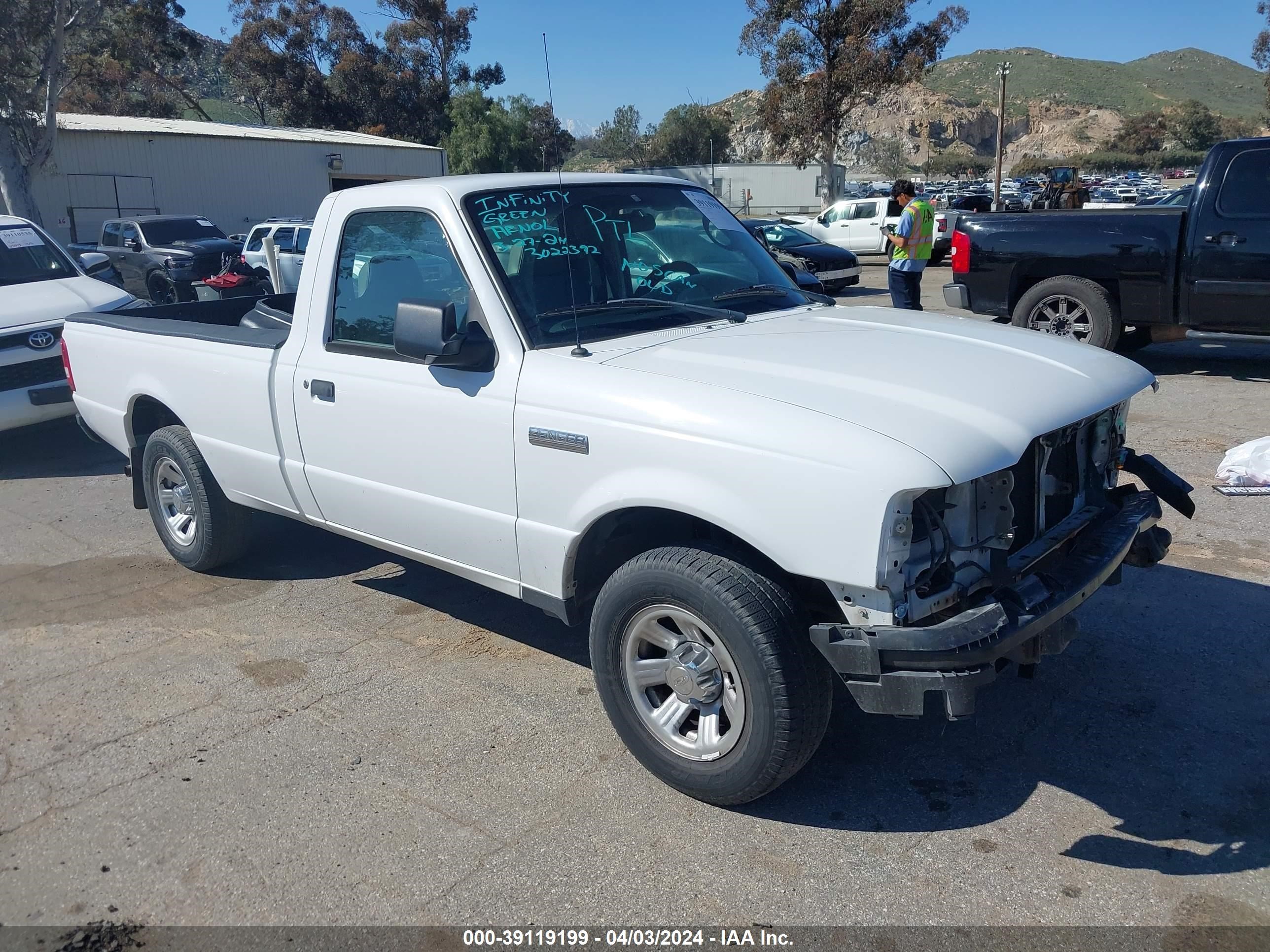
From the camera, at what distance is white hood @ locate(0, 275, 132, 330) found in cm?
805

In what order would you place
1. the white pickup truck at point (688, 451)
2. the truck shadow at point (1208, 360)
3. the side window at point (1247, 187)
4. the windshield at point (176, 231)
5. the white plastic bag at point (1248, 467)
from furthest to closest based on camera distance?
the windshield at point (176, 231)
the truck shadow at point (1208, 360)
the side window at point (1247, 187)
the white plastic bag at point (1248, 467)
the white pickup truck at point (688, 451)

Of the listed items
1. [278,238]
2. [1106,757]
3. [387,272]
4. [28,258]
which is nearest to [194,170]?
[278,238]

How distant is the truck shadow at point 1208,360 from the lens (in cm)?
958

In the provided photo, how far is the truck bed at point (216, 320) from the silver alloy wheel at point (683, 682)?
7.47ft

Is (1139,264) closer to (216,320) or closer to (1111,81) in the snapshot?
(216,320)

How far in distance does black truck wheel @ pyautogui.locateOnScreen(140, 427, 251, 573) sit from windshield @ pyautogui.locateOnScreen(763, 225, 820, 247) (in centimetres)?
1519

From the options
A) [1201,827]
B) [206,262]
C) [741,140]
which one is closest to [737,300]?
[1201,827]

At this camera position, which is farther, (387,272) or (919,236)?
(919,236)

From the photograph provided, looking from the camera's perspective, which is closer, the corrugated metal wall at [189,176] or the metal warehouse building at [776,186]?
the corrugated metal wall at [189,176]

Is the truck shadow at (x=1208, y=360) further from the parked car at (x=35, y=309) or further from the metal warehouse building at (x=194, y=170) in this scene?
the metal warehouse building at (x=194, y=170)

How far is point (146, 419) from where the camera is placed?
18.8 feet

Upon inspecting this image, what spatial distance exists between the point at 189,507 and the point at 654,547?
10.2 ft

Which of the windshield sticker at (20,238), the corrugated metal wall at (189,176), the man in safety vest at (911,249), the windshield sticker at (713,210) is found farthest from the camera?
the corrugated metal wall at (189,176)

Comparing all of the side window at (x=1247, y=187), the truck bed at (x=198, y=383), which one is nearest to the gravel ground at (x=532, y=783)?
the truck bed at (x=198, y=383)
